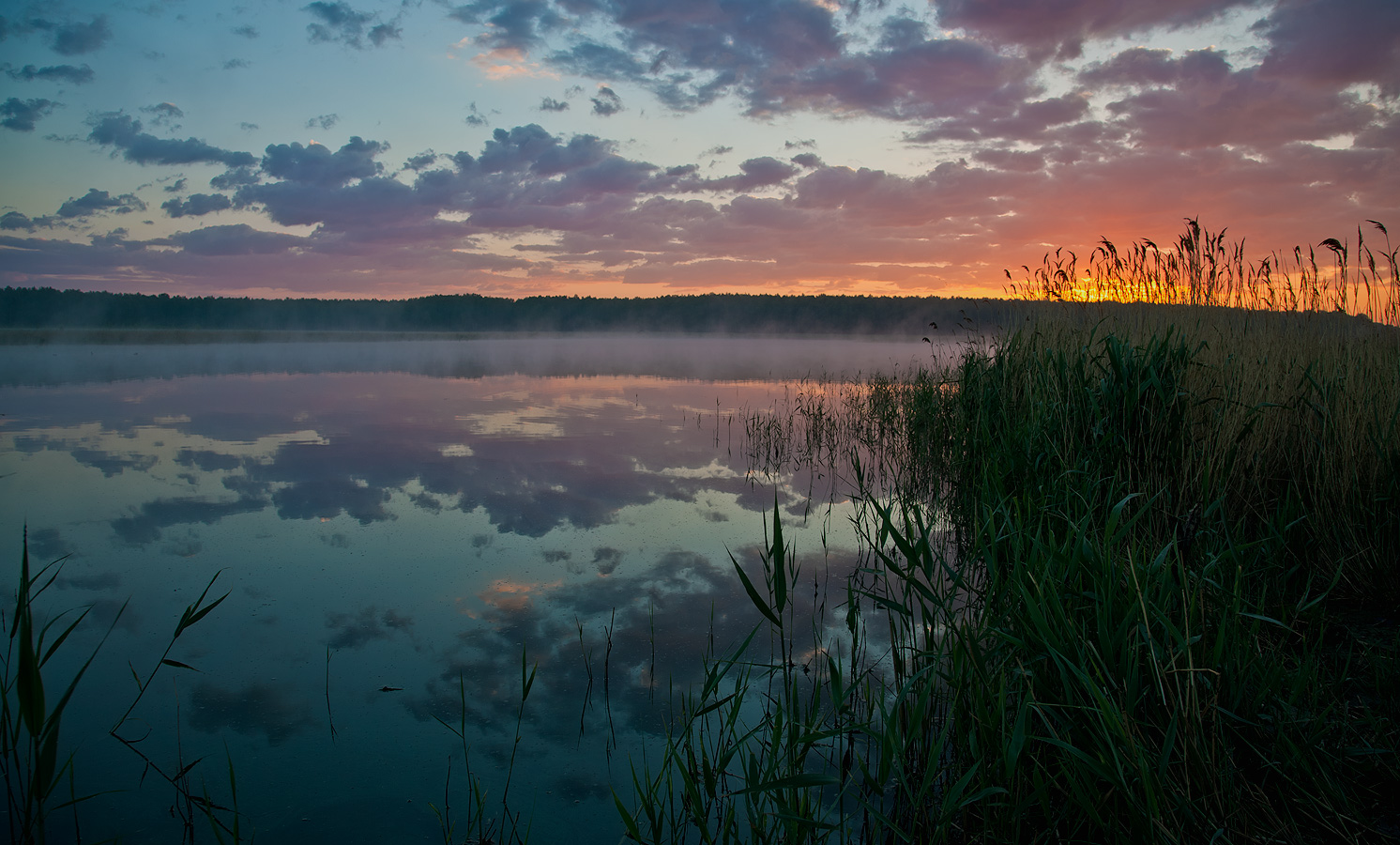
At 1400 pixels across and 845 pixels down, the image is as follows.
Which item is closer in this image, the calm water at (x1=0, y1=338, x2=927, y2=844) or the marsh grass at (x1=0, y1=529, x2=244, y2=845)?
the marsh grass at (x1=0, y1=529, x2=244, y2=845)

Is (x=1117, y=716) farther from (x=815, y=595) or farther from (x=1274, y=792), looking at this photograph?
(x=815, y=595)

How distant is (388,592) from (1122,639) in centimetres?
415

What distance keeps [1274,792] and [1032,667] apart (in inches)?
27.5

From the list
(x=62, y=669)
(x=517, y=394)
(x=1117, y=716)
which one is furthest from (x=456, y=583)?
(x=517, y=394)

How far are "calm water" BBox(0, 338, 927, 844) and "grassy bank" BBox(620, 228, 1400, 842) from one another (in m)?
0.54

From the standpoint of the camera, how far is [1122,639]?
2150 millimetres

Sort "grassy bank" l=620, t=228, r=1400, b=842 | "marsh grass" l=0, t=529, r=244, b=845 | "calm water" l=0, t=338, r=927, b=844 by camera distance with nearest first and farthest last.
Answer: "marsh grass" l=0, t=529, r=244, b=845, "grassy bank" l=620, t=228, r=1400, b=842, "calm water" l=0, t=338, r=927, b=844

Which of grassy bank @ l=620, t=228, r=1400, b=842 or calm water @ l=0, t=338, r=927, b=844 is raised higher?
grassy bank @ l=620, t=228, r=1400, b=842

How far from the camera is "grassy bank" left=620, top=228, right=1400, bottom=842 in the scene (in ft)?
6.39

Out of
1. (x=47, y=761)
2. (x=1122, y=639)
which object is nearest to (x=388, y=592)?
(x=47, y=761)

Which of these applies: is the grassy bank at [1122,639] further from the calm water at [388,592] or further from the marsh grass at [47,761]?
the marsh grass at [47,761]

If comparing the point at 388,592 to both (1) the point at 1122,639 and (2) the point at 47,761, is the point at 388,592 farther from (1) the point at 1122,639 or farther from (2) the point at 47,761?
(1) the point at 1122,639

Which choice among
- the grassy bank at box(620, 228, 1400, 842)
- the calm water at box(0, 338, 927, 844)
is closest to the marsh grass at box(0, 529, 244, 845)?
the calm water at box(0, 338, 927, 844)

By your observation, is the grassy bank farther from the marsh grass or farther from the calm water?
the marsh grass
